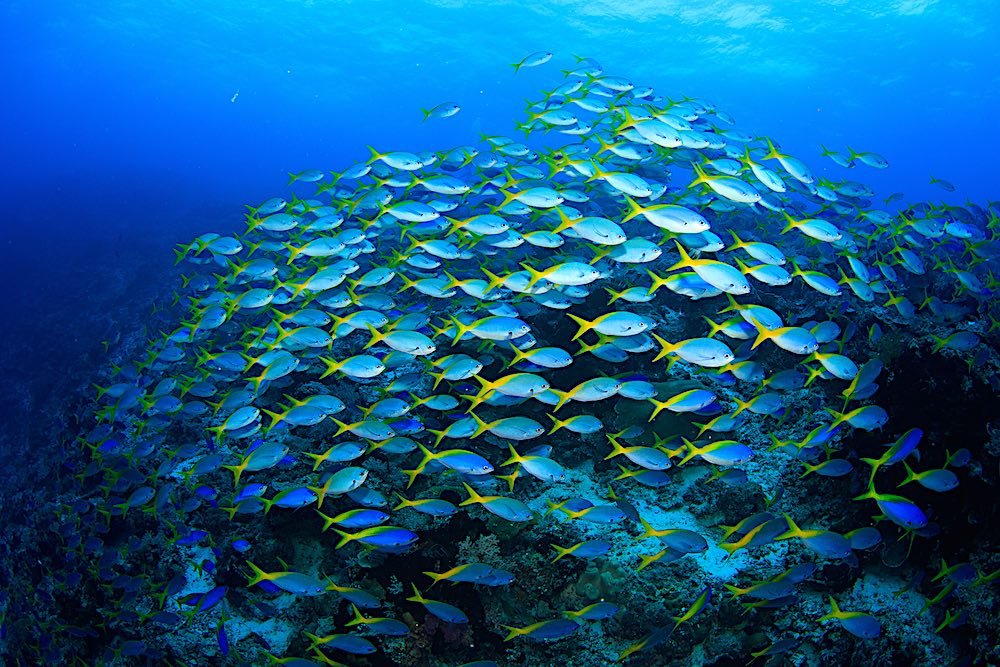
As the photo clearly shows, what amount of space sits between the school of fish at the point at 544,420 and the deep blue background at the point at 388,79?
386 inches

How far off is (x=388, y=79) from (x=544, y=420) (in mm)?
61324

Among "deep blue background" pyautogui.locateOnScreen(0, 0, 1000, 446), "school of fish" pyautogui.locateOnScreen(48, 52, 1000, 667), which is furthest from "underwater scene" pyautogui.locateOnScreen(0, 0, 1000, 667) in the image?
"deep blue background" pyautogui.locateOnScreen(0, 0, 1000, 446)

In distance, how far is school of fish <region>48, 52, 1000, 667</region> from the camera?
4.10m

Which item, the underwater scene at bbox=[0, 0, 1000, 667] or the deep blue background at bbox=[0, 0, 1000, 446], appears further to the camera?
the deep blue background at bbox=[0, 0, 1000, 446]

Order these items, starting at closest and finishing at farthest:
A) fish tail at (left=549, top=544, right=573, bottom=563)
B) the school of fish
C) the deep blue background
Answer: fish tail at (left=549, top=544, right=573, bottom=563), the school of fish, the deep blue background

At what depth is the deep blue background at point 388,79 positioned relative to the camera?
20.6 meters

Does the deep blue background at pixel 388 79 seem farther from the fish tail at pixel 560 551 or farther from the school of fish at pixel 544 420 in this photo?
the fish tail at pixel 560 551

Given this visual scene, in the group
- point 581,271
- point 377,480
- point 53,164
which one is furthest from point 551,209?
point 53,164

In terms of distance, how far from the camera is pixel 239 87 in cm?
7119

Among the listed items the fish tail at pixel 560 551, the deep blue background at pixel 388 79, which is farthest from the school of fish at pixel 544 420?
the deep blue background at pixel 388 79

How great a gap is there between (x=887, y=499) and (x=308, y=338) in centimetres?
548

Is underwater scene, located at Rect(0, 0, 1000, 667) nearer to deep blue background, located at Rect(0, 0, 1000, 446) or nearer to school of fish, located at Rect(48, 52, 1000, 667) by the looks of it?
school of fish, located at Rect(48, 52, 1000, 667)

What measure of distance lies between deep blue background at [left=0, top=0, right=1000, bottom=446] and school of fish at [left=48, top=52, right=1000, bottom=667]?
9797mm

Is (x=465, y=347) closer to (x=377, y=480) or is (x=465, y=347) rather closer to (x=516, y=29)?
(x=377, y=480)
